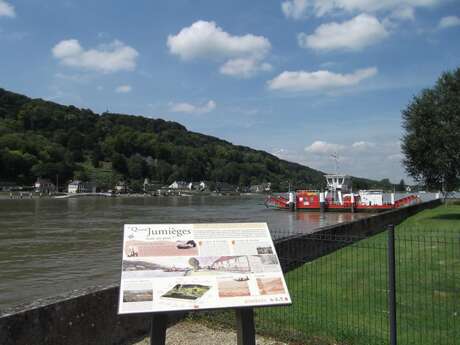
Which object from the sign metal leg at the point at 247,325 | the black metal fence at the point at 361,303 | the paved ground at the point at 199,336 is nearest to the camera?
the sign metal leg at the point at 247,325

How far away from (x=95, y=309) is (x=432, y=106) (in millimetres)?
28993

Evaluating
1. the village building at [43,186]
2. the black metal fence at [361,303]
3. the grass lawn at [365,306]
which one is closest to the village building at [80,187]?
the village building at [43,186]

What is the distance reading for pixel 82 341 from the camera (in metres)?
6.02

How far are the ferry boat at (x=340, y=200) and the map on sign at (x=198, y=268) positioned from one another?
182 feet

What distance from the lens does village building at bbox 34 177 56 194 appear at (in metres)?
166

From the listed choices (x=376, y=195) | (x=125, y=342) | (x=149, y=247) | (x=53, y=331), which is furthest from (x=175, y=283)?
(x=376, y=195)

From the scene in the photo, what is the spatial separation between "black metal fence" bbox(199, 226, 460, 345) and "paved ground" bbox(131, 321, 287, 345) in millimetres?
349

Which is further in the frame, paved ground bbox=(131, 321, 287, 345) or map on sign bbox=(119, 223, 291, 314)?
paved ground bbox=(131, 321, 287, 345)

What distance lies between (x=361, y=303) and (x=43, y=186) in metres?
175

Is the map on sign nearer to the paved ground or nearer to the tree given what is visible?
Answer: the paved ground

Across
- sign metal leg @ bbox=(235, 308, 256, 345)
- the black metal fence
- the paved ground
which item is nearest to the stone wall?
the paved ground

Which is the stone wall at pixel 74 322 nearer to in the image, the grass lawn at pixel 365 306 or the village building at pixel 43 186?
the grass lawn at pixel 365 306

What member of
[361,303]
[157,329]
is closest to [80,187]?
[361,303]

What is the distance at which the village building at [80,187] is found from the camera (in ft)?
582
